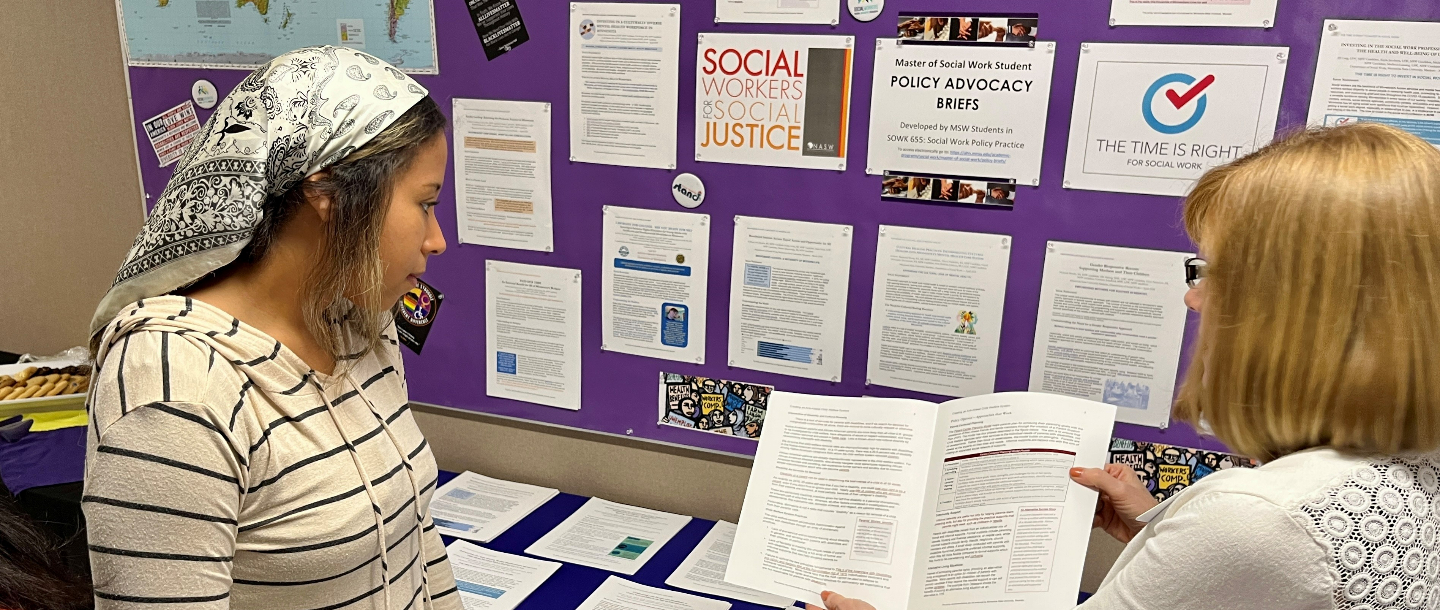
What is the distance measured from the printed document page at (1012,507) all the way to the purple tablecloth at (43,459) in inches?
66.6

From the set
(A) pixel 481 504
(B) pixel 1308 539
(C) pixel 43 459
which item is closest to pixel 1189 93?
(B) pixel 1308 539

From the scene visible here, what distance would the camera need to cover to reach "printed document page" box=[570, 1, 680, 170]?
5.29ft

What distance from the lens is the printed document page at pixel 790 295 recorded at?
1600 mm

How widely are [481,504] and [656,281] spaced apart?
0.62 metres

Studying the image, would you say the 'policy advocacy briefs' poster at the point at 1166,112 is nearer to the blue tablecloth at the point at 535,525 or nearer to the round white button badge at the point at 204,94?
the blue tablecloth at the point at 535,525

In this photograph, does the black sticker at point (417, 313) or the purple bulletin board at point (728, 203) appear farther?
the black sticker at point (417, 313)

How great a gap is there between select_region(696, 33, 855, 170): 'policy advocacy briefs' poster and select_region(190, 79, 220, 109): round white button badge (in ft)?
3.77

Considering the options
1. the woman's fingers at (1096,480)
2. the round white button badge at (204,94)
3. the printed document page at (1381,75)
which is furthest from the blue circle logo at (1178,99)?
the round white button badge at (204,94)

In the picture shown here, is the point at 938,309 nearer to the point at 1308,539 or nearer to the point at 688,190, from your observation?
the point at 688,190

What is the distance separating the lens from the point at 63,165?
219cm

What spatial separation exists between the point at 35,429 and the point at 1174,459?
2293 millimetres

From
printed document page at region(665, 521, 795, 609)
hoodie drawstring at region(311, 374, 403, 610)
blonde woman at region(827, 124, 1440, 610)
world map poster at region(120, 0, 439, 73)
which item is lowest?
printed document page at region(665, 521, 795, 609)

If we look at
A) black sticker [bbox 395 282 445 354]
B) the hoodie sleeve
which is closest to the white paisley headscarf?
the hoodie sleeve

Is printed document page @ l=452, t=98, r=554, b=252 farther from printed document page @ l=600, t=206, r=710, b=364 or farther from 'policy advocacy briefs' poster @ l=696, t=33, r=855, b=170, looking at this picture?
'policy advocacy briefs' poster @ l=696, t=33, r=855, b=170
